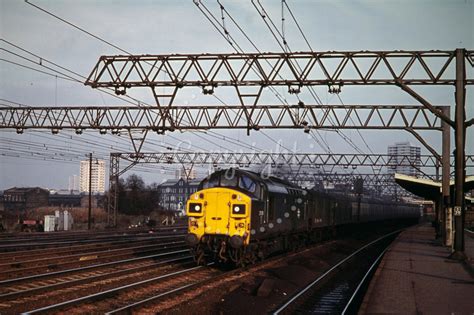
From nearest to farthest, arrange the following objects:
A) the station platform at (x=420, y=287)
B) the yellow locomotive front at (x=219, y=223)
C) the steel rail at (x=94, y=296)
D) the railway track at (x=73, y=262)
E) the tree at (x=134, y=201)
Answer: the steel rail at (x=94, y=296) < the station platform at (x=420, y=287) < the railway track at (x=73, y=262) < the yellow locomotive front at (x=219, y=223) < the tree at (x=134, y=201)

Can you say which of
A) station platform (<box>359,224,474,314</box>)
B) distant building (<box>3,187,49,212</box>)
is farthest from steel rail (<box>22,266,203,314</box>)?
distant building (<box>3,187,49,212</box>)

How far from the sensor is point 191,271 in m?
19.3

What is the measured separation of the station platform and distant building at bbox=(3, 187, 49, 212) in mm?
90273

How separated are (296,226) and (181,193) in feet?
376

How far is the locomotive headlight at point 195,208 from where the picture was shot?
19.7 metres

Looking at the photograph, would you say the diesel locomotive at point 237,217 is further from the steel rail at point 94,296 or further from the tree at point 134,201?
the tree at point 134,201

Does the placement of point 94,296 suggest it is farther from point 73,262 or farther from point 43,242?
point 43,242

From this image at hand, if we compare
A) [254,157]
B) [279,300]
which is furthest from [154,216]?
[279,300]

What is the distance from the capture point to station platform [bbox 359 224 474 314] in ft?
42.1

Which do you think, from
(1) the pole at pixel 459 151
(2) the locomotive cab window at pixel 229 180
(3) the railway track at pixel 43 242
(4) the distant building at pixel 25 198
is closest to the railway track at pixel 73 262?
(3) the railway track at pixel 43 242

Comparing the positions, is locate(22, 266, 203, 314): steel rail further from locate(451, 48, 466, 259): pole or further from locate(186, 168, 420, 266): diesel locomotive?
locate(451, 48, 466, 259): pole

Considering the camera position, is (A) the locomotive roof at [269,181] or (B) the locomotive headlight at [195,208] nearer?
(B) the locomotive headlight at [195,208]

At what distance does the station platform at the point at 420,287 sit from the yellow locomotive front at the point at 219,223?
456 cm

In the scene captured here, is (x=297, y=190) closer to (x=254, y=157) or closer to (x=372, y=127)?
(x=372, y=127)
